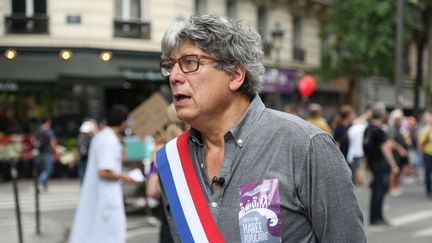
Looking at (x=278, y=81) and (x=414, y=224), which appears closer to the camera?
(x=414, y=224)

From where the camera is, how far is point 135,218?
11.3m

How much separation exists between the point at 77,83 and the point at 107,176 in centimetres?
1372

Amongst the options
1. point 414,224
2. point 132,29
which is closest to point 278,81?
point 132,29

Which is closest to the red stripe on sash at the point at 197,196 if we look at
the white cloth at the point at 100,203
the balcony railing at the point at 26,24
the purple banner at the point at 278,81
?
the white cloth at the point at 100,203

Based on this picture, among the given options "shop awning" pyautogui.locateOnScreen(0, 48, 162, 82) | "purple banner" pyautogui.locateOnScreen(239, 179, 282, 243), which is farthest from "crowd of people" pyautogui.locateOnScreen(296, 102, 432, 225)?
"shop awning" pyautogui.locateOnScreen(0, 48, 162, 82)

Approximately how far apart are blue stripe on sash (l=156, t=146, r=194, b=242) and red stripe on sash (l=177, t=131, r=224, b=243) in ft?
0.27

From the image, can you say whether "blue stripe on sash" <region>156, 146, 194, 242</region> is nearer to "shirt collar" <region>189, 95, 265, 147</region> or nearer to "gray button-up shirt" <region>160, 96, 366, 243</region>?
"gray button-up shirt" <region>160, 96, 366, 243</region>

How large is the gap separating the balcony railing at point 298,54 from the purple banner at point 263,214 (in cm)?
2672

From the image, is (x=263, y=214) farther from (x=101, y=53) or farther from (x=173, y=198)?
(x=101, y=53)

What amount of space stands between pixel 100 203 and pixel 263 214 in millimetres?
3908

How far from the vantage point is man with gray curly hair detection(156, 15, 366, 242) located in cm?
219

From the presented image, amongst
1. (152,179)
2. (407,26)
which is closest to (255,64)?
(152,179)

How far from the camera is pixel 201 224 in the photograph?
2367 millimetres

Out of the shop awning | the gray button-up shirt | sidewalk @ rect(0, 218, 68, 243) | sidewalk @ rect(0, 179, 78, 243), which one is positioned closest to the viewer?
the gray button-up shirt
